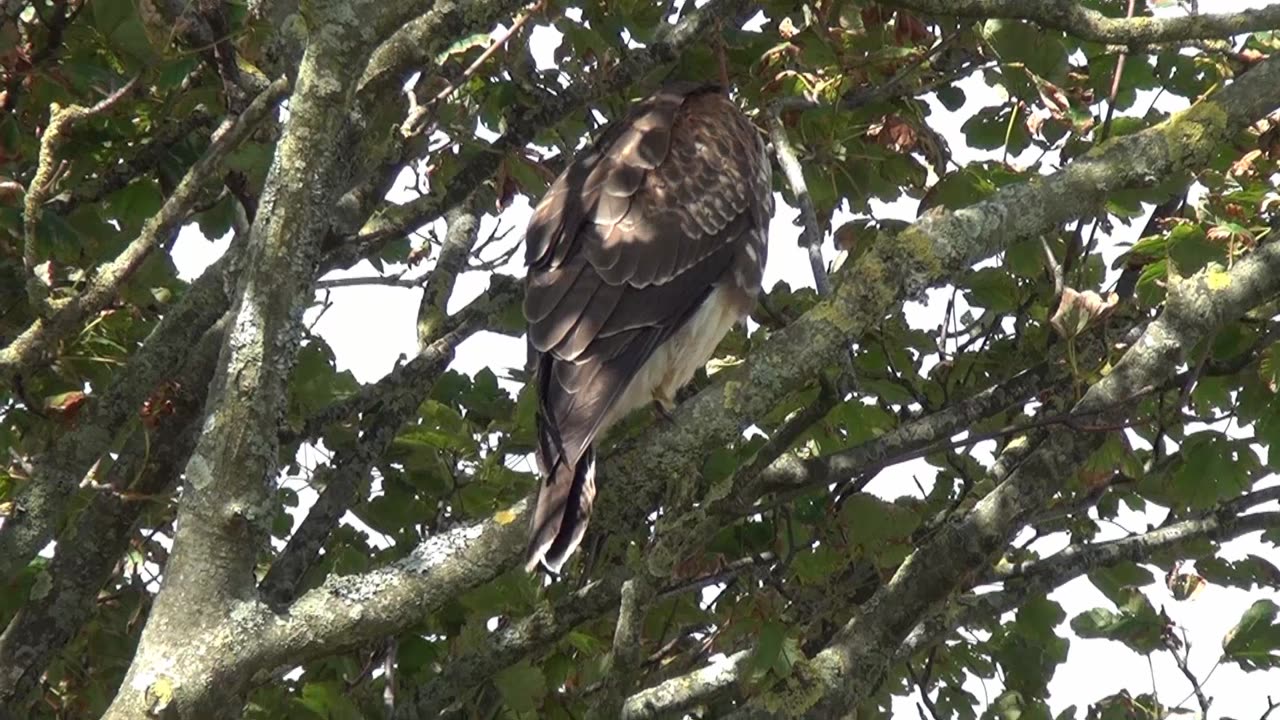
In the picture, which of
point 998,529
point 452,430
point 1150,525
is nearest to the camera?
point 998,529

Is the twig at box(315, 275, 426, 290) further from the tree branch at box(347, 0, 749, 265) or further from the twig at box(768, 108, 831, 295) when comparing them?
the twig at box(768, 108, 831, 295)

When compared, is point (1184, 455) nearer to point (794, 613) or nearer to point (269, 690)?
point (794, 613)

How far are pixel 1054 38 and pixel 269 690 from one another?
2530 millimetres

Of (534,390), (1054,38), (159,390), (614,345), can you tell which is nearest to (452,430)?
(534,390)

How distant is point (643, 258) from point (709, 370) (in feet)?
1.36

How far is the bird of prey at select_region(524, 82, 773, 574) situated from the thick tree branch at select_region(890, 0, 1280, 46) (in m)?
1.17

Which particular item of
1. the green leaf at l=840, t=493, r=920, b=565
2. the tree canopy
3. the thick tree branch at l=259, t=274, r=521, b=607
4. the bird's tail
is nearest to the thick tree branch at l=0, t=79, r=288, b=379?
the tree canopy

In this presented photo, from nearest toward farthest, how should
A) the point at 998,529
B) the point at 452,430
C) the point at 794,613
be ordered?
the point at 998,529, the point at 452,430, the point at 794,613

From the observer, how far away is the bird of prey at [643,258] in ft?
14.2

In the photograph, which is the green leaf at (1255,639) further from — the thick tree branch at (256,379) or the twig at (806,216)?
the thick tree branch at (256,379)

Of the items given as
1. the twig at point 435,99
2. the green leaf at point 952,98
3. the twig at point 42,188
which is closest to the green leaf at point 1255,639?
the green leaf at point 952,98

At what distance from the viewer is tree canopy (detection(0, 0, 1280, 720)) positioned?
373cm

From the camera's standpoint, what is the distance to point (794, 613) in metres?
4.51

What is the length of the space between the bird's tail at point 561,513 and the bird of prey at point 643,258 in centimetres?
10
